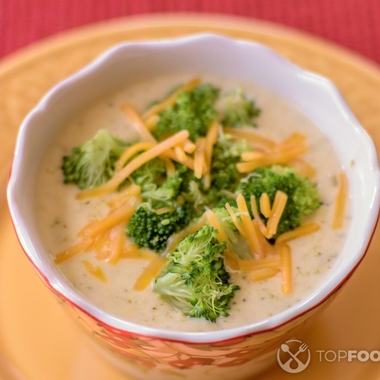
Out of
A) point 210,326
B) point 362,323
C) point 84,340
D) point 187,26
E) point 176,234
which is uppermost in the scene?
point 187,26

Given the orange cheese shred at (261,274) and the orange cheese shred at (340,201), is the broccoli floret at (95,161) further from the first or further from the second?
the orange cheese shred at (340,201)

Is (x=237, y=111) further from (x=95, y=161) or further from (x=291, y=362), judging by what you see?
(x=291, y=362)

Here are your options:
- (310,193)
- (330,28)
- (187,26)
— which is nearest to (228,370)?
(310,193)

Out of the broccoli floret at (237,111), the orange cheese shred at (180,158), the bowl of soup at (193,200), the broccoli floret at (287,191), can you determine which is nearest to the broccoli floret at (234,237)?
the bowl of soup at (193,200)

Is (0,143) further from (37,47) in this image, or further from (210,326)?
(210,326)

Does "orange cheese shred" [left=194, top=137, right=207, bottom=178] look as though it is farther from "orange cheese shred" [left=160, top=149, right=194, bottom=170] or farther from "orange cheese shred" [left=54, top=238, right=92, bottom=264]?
"orange cheese shred" [left=54, top=238, right=92, bottom=264]

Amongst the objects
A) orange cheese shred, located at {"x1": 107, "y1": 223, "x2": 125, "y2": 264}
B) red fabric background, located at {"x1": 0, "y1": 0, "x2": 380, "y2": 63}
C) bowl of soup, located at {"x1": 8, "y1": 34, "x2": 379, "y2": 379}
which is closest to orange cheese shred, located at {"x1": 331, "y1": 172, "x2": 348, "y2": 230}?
bowl of soup, located at {"x1": 8, "y1": 34, "x2": 379, "y2": 379}
